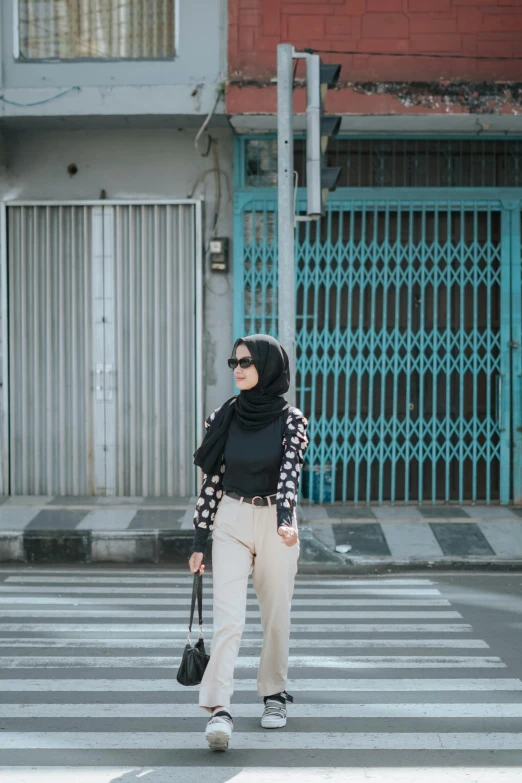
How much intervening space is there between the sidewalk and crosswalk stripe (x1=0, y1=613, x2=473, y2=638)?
2302mm

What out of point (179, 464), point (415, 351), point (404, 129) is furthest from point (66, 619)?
point (404, 129)

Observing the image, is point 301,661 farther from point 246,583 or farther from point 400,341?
point 400,341

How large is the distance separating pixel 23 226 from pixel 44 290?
716 mm

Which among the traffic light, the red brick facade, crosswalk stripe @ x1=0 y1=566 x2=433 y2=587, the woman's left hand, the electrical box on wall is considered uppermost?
the red brick facade

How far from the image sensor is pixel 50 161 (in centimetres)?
1194

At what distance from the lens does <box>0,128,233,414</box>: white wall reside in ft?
38.8

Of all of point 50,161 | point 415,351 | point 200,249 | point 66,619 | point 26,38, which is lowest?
point 66,619

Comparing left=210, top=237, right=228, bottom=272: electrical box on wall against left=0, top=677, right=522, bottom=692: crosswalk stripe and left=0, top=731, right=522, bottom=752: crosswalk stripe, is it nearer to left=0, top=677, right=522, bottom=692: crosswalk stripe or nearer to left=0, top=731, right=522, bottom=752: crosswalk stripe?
left=0, top=677, right=522, bottom=692: crosswalk stripe

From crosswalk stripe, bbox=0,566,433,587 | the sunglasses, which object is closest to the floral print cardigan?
the sunglasses

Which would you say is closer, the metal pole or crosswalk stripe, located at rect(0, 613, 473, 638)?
crosswalk stripe, located at rect(0, 613, 473, 638)

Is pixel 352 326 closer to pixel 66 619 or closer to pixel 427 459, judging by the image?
pixel 427 459

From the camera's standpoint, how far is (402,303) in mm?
11617

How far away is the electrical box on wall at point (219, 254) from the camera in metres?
11.7

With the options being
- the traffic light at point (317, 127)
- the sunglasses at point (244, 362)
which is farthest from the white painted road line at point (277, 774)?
the traffic light at point (317, 127)
